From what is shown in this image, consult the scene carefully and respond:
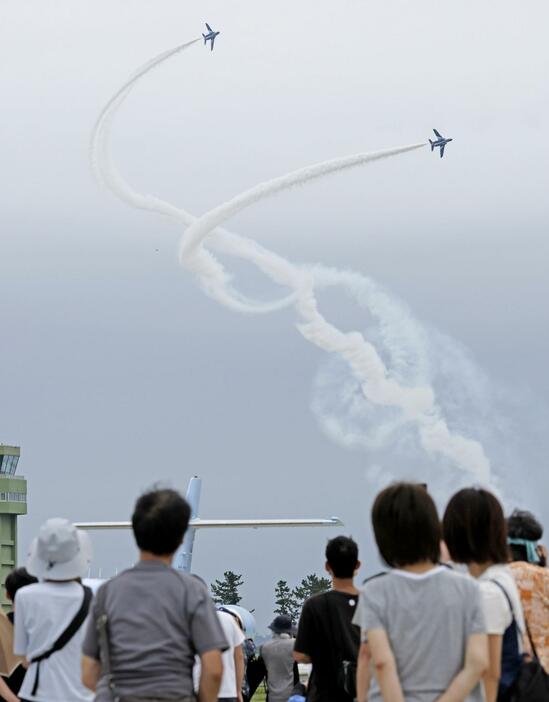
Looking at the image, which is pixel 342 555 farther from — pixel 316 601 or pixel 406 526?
pixel 406 526

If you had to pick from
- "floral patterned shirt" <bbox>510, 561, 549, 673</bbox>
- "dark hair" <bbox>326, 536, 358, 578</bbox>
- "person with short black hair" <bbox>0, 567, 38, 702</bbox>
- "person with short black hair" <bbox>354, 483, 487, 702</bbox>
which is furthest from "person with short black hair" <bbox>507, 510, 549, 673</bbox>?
"person with short black hair" <bbox>0, 567, 38, 702</bbox>

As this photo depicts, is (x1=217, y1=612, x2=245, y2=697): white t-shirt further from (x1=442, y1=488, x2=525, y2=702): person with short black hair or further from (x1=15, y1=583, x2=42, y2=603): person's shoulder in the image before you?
(x1=442, y1=488, x2=525, y2=702): person with short black hair

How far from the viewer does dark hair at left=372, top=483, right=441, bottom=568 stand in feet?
20.8

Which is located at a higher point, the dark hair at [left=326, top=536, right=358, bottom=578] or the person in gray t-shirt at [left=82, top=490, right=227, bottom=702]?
the dark hair at [left=326, top=536, right=358, bottom=578]

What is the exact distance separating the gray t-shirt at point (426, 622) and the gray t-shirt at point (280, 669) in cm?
906

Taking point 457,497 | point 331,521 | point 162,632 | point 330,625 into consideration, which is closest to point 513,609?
point 457,497

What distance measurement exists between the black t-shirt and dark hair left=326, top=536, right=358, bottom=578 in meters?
0.15

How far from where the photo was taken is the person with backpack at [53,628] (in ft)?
24.7

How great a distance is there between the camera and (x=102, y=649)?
6453 millimetres

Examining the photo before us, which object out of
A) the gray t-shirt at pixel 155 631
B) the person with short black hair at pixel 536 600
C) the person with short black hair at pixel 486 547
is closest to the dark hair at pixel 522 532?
the person with short black hair at pixel 536 600

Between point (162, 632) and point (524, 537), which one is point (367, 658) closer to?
point (162, 632)

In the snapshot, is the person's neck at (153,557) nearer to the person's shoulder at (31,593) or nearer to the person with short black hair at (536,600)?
the person's shoulder at (31,593)

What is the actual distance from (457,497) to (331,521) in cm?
3406

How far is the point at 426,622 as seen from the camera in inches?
245
